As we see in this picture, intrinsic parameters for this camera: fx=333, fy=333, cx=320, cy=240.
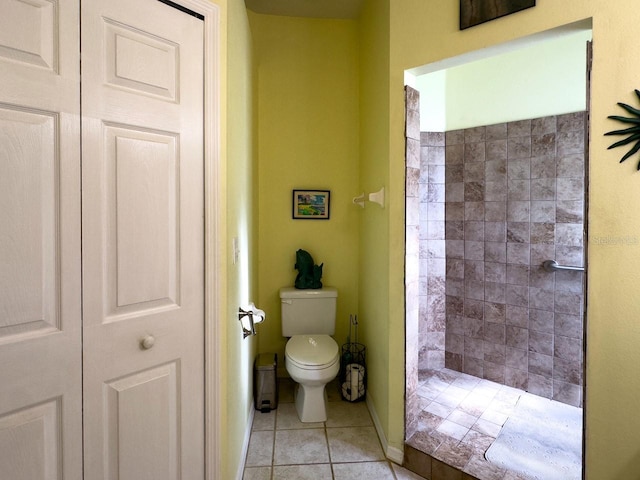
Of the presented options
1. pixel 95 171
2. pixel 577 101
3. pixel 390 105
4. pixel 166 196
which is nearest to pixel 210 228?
pixel 166 196

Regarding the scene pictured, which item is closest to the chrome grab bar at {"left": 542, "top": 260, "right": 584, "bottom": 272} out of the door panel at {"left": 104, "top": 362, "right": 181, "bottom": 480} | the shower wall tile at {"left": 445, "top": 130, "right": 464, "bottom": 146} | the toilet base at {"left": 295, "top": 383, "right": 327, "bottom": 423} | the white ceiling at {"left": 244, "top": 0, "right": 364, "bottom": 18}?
the shower wall tile at {"left": 445, "top": 130, "right": 464, "bottom": 146}

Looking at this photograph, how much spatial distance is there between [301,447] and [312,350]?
1.83 feet

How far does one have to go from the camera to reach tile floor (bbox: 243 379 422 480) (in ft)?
5.80

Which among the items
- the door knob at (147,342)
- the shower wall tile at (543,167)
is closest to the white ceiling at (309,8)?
the shower wall tile at (543,167)

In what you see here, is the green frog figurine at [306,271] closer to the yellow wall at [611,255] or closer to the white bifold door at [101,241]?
the white bifold door at [101,241]

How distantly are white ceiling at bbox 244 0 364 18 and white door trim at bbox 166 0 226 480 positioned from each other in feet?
4.53

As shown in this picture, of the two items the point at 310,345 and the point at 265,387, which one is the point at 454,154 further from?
the point at 265,387

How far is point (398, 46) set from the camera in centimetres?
179

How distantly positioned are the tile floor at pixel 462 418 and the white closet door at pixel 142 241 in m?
1.25

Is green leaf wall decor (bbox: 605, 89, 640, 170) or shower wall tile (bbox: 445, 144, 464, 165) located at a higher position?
shower wall tile (bbox: 445, 144, 464, 165)

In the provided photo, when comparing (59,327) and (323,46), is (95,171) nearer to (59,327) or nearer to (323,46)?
(59,327)

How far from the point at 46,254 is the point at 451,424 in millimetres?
2226

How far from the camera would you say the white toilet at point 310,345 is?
83.4 inches

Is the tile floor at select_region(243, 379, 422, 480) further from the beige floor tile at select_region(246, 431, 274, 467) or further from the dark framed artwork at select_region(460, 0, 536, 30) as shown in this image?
the dark framed artwork at select_region(460, 0, 536, 30)
